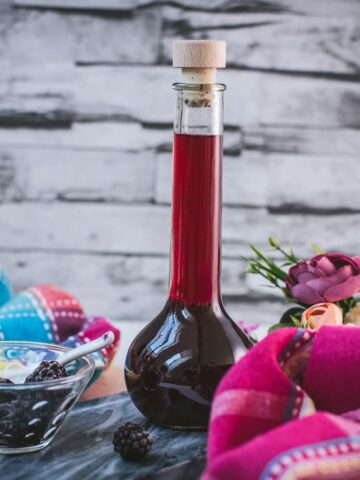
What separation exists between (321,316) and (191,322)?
14 centimetres

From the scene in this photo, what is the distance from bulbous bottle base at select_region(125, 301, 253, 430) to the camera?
2.21 ft

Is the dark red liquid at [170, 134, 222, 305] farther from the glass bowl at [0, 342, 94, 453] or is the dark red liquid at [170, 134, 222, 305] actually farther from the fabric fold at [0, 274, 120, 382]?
the fabric fold at [0, 274, 120, 382]

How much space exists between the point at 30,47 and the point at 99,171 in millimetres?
301

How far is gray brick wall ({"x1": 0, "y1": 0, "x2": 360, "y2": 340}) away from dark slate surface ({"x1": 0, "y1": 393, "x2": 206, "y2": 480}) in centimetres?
121

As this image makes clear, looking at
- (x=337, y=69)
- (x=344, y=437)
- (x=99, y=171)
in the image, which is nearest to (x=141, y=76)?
(x=99, y=171)

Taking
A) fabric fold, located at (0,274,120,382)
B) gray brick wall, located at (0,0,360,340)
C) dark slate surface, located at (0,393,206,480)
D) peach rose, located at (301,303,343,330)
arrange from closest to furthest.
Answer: dark slate surface, located at (0,393,206,480) < peach rose, located at (301,303,343,330) < fabric fold, located at (0,274,120,382) < gray brick wall, located at (0,0,360,340)

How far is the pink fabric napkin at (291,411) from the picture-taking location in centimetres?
47

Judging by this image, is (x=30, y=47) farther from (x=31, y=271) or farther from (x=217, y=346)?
(x=217, y=346)

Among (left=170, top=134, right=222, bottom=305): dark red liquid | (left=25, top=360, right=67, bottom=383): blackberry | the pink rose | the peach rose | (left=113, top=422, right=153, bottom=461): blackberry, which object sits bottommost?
(left=113, top=422, right=153, bottom=461): blackberry

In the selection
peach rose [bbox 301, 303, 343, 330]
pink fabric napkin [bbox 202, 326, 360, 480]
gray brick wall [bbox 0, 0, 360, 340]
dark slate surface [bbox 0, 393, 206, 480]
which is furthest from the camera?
gray brick wall [bbox 0, 0, 360, 340]

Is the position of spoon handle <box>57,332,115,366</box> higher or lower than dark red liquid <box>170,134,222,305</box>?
lower

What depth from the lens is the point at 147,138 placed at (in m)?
1.88

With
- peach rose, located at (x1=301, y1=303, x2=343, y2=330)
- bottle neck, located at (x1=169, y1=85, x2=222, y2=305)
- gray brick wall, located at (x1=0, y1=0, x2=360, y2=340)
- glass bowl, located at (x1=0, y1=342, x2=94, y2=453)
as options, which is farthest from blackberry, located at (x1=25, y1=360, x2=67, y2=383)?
gray brick wall, located at (x1=0, y1=0, x2=360, y2=340)

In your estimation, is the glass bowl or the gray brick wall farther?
the gray brick wall
